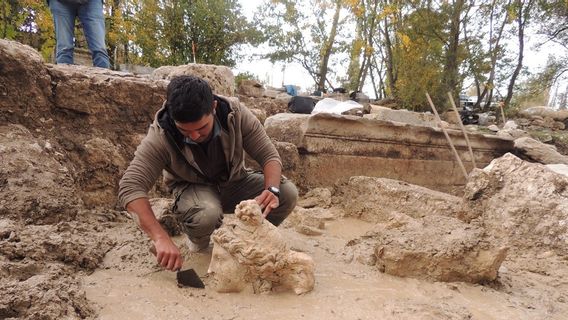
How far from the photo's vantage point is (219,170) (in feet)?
7.21

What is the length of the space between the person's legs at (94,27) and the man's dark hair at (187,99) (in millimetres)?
2385

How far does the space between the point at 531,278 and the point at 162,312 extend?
2.13m

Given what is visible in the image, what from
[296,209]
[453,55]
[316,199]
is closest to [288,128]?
[316,199]

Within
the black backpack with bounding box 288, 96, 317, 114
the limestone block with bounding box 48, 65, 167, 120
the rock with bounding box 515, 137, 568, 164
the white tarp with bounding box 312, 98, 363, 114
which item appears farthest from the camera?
the black backpack with bounding box 288, 96, 317, 114

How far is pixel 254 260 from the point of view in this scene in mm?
1678

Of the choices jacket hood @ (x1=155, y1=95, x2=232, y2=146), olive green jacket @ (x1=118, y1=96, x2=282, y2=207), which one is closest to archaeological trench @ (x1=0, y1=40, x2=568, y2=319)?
olive green jacket @ (x1=118, y1=96, x2=282, y2=207)

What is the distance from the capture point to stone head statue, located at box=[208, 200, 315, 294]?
5.50ft

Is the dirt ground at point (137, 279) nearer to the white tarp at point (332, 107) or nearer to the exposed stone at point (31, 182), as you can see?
the exposed stone at point (31, 182)

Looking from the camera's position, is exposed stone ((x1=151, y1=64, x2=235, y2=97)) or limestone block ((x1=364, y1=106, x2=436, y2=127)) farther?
limestone block ((x1=364, y1=106, x2=436, y2=127))

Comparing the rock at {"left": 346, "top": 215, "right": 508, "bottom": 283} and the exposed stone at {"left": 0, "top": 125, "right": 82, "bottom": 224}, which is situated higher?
the exposed stone at {"left": 0, "top": 125, "right": 82, "bottom": 224}

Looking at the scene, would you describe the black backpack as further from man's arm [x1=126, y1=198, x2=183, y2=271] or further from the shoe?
man's arm [x1=126, y1=198, x2=183, y2=271]

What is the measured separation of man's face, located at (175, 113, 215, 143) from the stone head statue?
17.6 inches

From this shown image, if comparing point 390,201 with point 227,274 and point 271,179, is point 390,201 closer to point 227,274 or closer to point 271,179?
point 271,179

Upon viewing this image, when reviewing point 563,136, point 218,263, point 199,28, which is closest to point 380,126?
point 218,263
